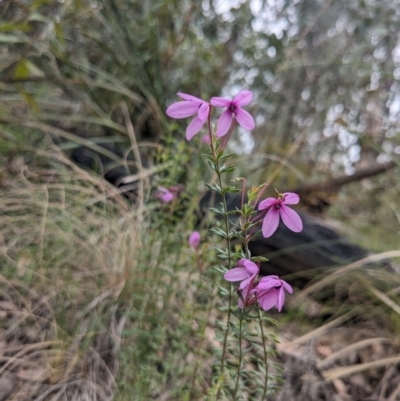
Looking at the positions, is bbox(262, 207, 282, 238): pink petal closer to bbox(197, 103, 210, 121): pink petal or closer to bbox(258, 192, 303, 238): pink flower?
bbox(258, 192, 303, 238): pink flower

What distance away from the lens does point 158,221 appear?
118 cm

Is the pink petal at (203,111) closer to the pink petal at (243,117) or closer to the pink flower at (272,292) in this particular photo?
the pink petal at (243,117)

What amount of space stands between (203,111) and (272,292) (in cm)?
25

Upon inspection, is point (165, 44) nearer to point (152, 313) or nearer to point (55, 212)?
point (55, 212)

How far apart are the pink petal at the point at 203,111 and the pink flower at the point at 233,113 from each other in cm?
2

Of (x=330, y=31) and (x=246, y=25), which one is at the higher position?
(x=330, y=31)

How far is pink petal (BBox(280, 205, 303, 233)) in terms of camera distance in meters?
0.53

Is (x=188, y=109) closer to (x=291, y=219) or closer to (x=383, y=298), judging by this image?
(x=291, y=219)

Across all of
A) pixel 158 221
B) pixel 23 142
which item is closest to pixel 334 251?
pixel 158 221

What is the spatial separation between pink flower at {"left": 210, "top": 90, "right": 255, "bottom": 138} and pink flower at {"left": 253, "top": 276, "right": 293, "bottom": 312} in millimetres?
199

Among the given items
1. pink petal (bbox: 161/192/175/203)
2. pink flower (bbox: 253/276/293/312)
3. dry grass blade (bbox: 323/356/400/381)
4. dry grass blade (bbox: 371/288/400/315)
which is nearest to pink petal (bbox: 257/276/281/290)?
pink flower (bbox: 253/276/293/312)

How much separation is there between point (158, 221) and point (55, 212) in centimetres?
51

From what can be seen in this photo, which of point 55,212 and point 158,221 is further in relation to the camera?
point 55,212

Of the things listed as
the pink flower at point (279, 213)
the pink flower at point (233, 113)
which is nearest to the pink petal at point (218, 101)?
the pink flower at point (233, 113)
